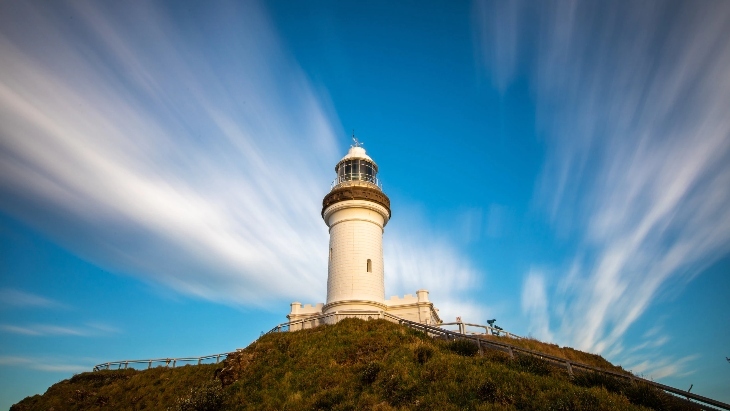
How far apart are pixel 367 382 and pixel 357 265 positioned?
12878mm

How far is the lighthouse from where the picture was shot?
27359mm

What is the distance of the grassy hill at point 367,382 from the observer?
11820 millimetres

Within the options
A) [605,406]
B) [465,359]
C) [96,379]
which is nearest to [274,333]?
[465,359]

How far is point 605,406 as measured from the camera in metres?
10.5

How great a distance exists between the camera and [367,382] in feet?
Answer: 51.0

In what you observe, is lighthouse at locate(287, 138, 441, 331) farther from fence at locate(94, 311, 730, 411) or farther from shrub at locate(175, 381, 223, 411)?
shrub at locate(175, 381, 223, 411)

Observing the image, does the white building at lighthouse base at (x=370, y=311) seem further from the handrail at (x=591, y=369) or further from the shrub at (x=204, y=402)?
the shrub at (x=204, y=402)

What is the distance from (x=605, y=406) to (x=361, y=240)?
783 inches

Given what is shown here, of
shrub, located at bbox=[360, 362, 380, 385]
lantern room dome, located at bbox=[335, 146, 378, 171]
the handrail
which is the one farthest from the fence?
lantern room dome, located at bbox=[335, 146, 378, 171]

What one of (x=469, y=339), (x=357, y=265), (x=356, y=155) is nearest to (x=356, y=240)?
(x=357, y=265)

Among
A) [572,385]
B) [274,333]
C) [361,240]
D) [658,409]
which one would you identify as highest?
[361,240]

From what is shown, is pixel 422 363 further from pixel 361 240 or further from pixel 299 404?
pixel 361 240

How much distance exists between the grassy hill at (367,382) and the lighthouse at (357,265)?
349cm

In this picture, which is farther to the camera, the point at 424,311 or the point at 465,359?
the point at 424,311
